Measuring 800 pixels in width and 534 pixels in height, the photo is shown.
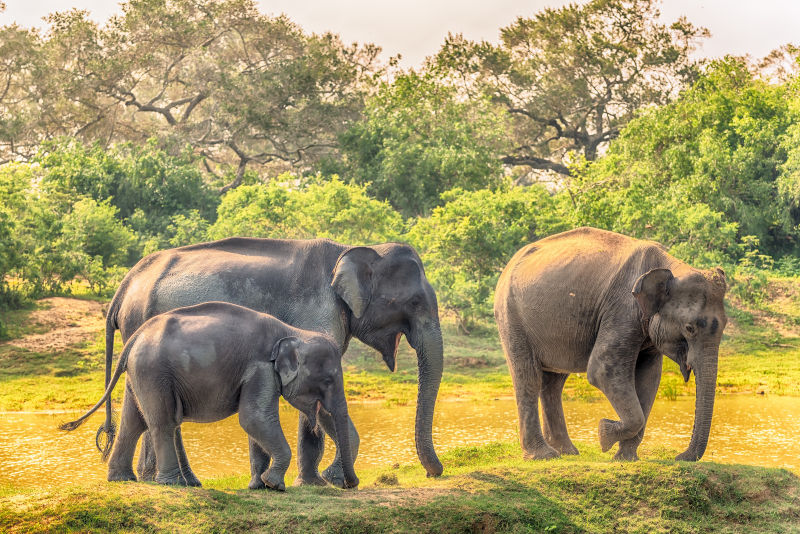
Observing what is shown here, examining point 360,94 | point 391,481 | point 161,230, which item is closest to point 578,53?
point 360,94

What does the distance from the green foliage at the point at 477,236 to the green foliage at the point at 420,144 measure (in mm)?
5537

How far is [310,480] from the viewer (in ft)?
27.0

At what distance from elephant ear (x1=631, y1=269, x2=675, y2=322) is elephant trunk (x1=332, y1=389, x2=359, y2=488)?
117 inches

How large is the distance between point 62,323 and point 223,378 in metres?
13.8

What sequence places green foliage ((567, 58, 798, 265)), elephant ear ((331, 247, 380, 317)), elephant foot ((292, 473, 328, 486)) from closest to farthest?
elephant foot ((292, 473, 328, 486)), elephant ear ((331, 247, 380, 317)), green foliage ((567, 58, 798, 265))

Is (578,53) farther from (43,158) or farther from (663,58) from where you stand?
(43,158)

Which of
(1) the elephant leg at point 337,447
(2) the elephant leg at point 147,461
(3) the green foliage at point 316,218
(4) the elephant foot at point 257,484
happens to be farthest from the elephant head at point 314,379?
(3) the green foliage at point 316,218

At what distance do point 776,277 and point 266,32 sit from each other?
18495 mm

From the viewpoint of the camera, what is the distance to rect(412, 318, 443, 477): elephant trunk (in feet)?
27.8

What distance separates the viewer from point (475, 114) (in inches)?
1241

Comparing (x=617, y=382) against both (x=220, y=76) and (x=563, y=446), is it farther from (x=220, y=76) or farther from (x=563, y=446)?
(x=220, y=76)

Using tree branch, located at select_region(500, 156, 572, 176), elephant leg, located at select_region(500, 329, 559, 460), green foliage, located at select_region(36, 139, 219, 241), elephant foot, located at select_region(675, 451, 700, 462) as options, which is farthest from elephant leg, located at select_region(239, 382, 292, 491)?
tree branch, located at select_region(500, 156, 572, 176)

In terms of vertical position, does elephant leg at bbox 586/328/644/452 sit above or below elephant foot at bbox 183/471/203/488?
above

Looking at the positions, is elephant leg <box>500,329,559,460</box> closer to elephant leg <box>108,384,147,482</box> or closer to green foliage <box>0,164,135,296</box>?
elephant leg <box>108,384,147,482</box>
